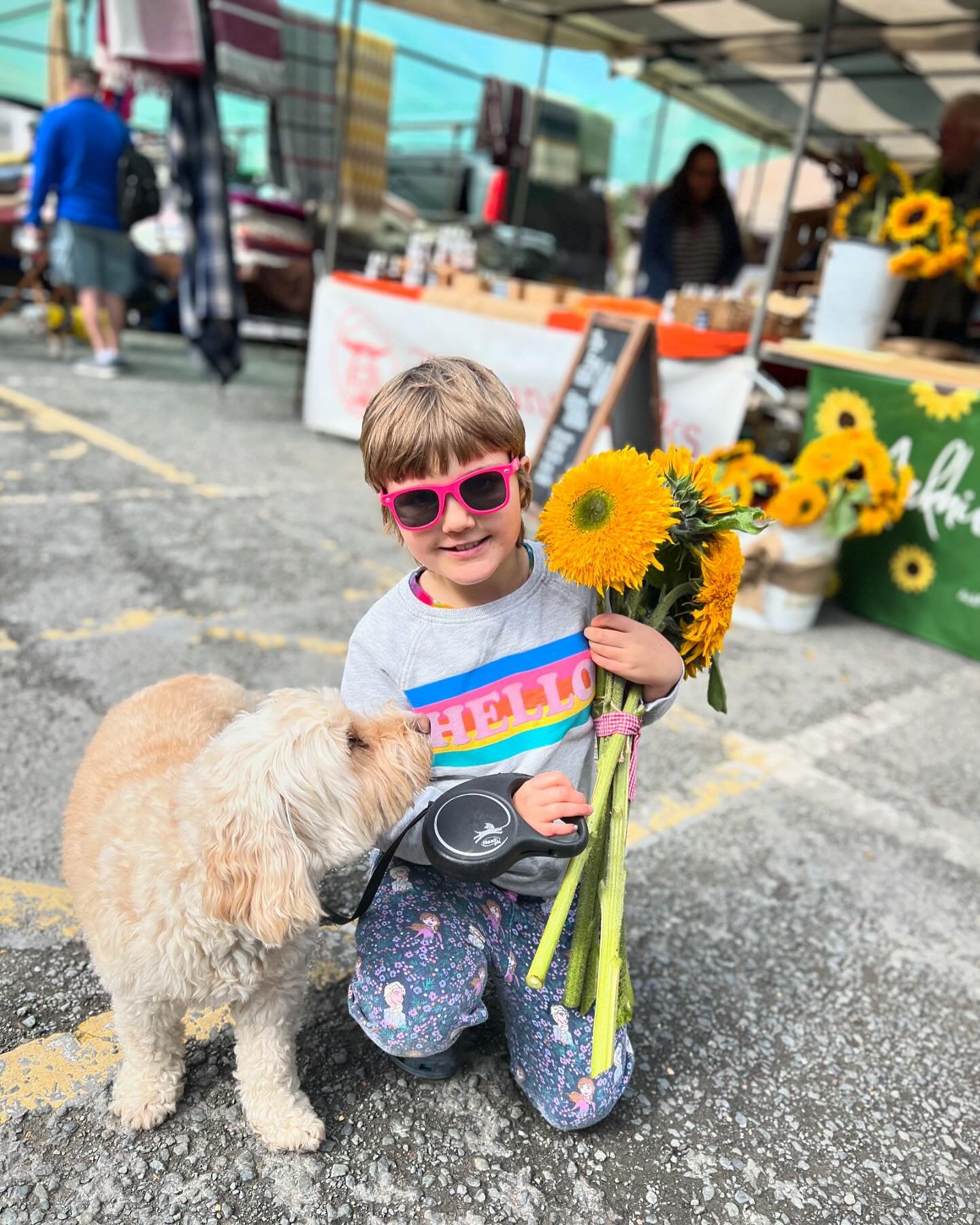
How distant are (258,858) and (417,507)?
0.69 m

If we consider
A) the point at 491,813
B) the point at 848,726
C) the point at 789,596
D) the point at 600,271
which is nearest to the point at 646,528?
the point at 491,813

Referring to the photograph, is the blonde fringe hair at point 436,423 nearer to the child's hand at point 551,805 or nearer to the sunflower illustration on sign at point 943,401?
the child's hand at point 551,805

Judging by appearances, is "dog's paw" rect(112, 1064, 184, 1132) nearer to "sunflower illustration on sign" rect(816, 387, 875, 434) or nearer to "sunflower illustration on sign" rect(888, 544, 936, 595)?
"sunflower illustration on sign" rect(888, 544, 936, 595)

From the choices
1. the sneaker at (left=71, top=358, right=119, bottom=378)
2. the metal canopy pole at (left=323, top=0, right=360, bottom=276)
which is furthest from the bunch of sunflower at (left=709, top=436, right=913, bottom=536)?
the sneaker at (left=71, top=358, right=119, bottom=378)

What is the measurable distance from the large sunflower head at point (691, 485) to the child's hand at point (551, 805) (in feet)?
1.86

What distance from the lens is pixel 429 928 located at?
6.16 feet

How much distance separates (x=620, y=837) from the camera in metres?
1.72

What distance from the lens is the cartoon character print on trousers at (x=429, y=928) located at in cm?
187

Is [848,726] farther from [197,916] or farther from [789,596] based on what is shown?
[197,916]

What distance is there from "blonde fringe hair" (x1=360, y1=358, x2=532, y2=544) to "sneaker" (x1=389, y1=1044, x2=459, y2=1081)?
3.89 feet

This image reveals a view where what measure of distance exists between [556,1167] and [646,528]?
1.31 meters

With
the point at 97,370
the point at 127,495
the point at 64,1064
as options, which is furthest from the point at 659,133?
the point at 64,1064

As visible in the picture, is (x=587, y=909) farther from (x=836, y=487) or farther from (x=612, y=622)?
(x=836, y=487)

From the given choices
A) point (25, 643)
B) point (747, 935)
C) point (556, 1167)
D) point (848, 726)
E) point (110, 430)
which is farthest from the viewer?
point (110, 430)
